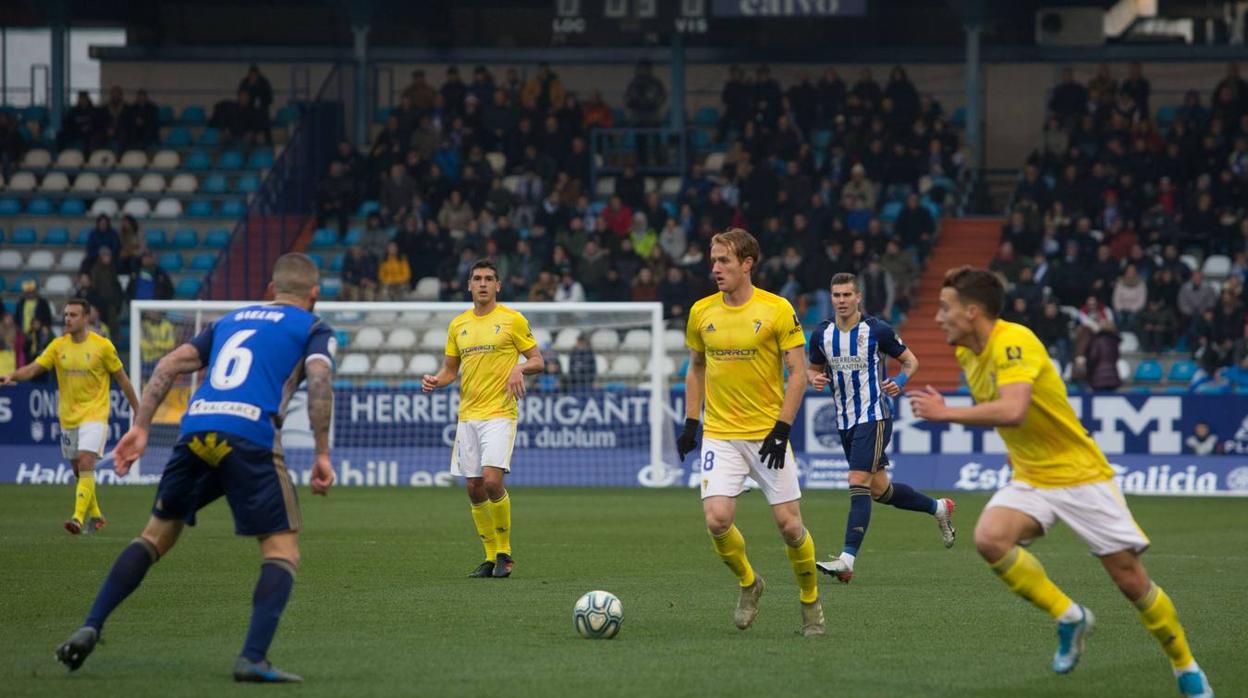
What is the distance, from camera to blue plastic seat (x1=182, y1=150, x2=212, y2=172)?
1344 inches

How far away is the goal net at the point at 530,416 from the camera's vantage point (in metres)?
25.2

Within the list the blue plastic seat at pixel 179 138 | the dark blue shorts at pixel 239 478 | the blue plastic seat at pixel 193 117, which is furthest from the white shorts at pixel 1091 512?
the blue plastic seat at pixel 193 117

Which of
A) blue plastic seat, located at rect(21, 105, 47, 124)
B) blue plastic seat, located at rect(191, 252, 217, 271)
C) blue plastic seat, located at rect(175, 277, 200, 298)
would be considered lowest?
blue plastic seat, located at rect(175, 277, 200, 298)

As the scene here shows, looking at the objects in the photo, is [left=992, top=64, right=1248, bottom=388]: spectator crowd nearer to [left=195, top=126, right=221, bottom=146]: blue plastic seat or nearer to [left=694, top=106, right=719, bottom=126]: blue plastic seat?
[left=694, top=106, right=719, bottom=126]: blue plastic seat

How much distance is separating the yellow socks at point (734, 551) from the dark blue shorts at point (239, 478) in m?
2.95

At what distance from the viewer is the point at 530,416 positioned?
25266mm

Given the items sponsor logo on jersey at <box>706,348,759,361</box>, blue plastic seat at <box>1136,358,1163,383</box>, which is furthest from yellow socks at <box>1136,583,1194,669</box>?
blue plastic seat at <box>1136,358,1163,383</box>

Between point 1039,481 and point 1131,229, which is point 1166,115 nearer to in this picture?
point 1131,229

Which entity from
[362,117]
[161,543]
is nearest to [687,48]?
[362,117]

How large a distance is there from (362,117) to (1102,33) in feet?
52.3

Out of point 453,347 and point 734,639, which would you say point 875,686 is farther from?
point 453,347

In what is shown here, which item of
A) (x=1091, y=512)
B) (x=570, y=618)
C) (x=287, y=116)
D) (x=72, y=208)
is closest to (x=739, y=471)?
(x=570, y=618)

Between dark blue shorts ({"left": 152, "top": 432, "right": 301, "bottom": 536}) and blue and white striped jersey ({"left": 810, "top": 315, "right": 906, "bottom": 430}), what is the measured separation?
6.63 m

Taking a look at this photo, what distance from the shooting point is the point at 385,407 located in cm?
2533
